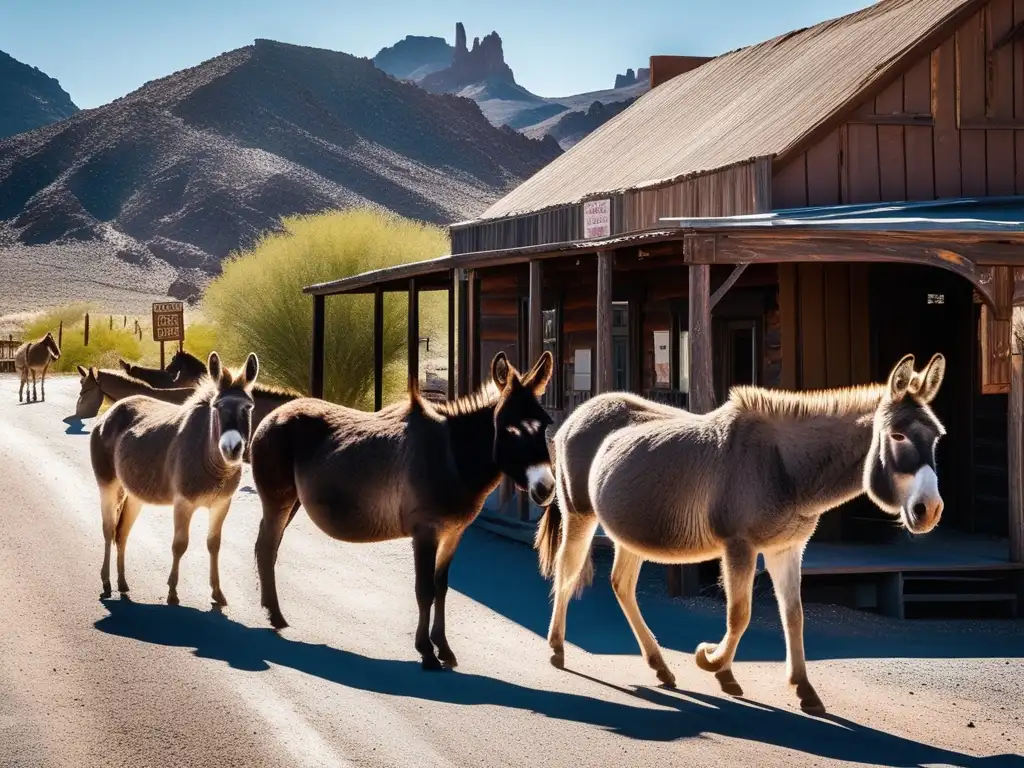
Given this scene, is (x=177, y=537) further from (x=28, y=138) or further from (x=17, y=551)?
(x=28, y=138)

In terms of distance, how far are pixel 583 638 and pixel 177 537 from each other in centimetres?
300

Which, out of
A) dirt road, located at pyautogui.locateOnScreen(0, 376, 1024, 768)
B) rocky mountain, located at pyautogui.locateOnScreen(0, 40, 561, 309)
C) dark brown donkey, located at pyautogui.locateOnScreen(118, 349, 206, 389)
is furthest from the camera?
rocky mountain, located at pyautogui.locateOnScreen(0, 40, 561, 309)

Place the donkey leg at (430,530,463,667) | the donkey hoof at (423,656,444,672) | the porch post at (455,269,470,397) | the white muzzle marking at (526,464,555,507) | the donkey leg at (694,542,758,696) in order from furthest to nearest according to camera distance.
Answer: the porch post at (455,269,470,397), the donkey leg at (430,530,463,667), the donkey hoof at (423,656,444,672), the white muzzle marking at (526,464,555,507), the donkey leg at (694,542,758,696)

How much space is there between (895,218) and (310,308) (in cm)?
2052

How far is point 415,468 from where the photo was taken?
8.84 m

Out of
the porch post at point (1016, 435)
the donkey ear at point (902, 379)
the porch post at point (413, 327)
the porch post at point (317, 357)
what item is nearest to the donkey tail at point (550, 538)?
the donkey ear at point (902, 379)

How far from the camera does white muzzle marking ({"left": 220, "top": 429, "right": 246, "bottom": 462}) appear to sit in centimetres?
937

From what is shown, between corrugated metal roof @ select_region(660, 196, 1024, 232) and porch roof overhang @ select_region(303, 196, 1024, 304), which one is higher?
corrugated metal roof @ select_region(660, 196, 1024, 232)

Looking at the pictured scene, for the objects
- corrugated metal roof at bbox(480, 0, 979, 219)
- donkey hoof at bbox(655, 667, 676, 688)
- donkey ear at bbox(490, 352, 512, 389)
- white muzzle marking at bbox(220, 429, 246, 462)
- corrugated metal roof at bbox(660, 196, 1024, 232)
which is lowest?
donkey hoof at bbox(655, 667, 676, 688)

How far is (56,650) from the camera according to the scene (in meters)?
8.75

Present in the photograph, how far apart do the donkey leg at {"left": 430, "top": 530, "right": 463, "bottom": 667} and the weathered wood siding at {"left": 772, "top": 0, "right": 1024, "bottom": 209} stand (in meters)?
7.11

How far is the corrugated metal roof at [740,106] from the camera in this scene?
1538 cm

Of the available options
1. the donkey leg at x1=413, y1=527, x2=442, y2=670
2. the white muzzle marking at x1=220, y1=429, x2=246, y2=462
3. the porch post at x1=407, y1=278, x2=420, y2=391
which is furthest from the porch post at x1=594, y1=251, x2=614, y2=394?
the porch post at x1=407, y1=278, x2=420, y2=391

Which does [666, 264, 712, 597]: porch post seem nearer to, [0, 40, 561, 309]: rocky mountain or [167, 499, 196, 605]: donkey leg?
[167, 499, 196, 605]: donkey leg
